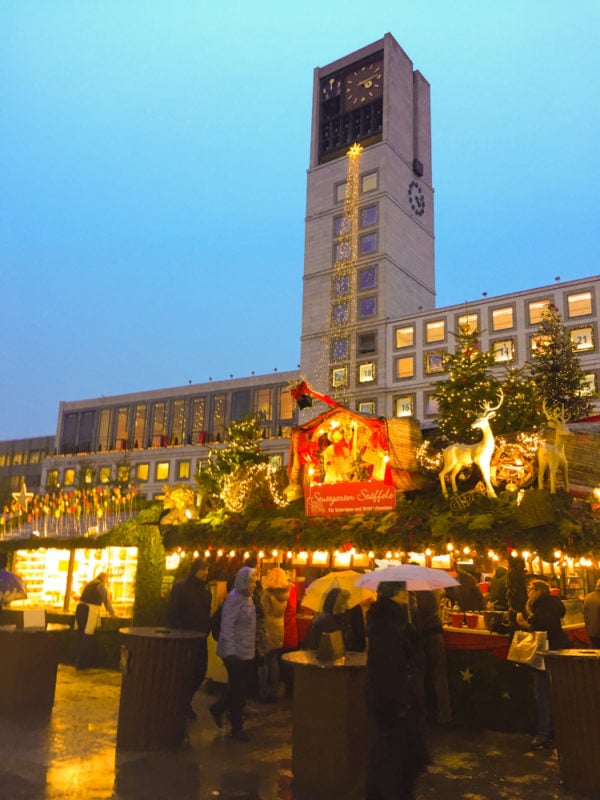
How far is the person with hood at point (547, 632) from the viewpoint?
8.02 m

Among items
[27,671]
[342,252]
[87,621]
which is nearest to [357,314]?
[342,252]

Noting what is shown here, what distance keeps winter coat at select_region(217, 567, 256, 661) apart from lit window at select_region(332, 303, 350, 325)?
52531 millimetres

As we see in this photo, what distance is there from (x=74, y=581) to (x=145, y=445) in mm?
54509

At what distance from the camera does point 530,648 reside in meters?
8.30

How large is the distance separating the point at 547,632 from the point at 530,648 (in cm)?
30

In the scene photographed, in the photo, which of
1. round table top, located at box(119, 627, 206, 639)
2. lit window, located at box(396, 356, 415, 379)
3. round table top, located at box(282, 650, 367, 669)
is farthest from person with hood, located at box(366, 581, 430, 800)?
lit window, located at box(396, 356, 415, 379)

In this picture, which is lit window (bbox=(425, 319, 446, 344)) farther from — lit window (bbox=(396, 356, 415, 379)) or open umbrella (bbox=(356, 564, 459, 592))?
open umbrella (bbox=(356, 564, 459, 592))

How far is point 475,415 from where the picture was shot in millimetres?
13352

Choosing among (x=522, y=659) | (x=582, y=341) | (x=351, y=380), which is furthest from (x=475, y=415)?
(x=351, y=380)

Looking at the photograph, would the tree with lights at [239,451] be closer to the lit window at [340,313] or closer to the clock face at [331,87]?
the lit window at [340,313]

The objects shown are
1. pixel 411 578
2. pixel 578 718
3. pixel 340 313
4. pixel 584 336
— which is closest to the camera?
pixel 578 718

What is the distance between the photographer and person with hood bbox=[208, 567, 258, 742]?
7.94 m

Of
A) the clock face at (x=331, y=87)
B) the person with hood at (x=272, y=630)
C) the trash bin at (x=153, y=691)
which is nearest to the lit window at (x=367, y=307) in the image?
the clock face at (x=331, y=87)

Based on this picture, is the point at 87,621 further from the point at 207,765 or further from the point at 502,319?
the point at 502,319
